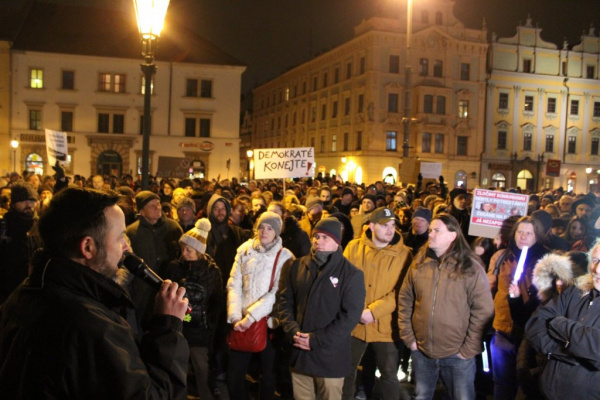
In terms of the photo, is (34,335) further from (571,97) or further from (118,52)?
(571,97)

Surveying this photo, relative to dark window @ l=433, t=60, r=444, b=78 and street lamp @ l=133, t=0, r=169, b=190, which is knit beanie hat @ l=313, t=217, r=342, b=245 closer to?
street lamp @ l=133, t=0, r=169, b=190

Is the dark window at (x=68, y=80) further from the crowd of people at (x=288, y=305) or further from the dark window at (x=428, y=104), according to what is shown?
the crowd of people at (x=288, y=305)

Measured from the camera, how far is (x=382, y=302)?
5.76 m

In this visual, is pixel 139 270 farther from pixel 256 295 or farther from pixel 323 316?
pixel 256 295

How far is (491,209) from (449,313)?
11.4 feet

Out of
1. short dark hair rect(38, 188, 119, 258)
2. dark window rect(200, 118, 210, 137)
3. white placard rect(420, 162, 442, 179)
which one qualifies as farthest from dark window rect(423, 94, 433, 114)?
short dark hair rect(38, 188, 119, 258)

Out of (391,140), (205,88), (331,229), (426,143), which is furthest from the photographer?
(391,140)

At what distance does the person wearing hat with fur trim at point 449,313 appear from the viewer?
4945mm

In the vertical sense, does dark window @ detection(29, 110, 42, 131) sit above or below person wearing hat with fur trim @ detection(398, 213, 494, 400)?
above

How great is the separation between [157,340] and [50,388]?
0.44 metres

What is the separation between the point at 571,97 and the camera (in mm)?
59406

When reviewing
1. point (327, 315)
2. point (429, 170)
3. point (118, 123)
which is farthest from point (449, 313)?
point (118, 123)

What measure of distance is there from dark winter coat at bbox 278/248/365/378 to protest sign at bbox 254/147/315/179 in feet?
24.7

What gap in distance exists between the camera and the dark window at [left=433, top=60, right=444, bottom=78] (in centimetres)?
5444
